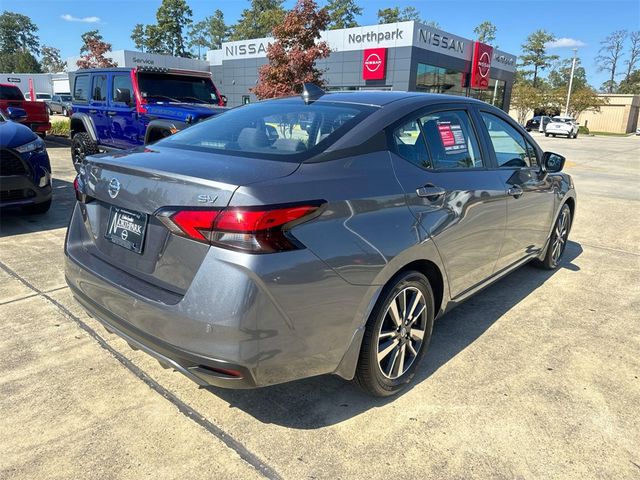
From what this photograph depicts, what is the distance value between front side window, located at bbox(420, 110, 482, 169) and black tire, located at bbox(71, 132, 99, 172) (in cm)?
809

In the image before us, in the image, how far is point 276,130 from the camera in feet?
9.23

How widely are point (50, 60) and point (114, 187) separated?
452ft

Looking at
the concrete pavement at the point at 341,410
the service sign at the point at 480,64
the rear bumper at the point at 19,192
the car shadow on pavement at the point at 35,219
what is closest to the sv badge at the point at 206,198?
the concrete pavement at the point at 341,410

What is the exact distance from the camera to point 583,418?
103 inches

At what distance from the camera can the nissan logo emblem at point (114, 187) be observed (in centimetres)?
237

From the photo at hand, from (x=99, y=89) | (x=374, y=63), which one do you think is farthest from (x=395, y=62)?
(x=99, y=89)

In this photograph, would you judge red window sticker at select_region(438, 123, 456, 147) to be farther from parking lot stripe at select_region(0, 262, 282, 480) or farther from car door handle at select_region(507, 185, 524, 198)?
parking lot stripe at select_region(0, 262, 282, 480)

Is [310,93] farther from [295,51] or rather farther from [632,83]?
[632,83]

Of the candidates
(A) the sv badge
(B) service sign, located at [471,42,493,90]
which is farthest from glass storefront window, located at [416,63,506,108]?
(A) the sv badge

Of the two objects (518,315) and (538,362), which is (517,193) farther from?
(538,362)

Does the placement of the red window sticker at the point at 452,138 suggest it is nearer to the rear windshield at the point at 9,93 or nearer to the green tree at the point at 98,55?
the rear windshield at the point at 9,93

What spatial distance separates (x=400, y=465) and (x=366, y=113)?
1833 millimetres

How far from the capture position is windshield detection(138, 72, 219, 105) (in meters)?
8.44

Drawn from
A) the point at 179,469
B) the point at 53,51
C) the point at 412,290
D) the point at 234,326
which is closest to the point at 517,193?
the point at 412,290
